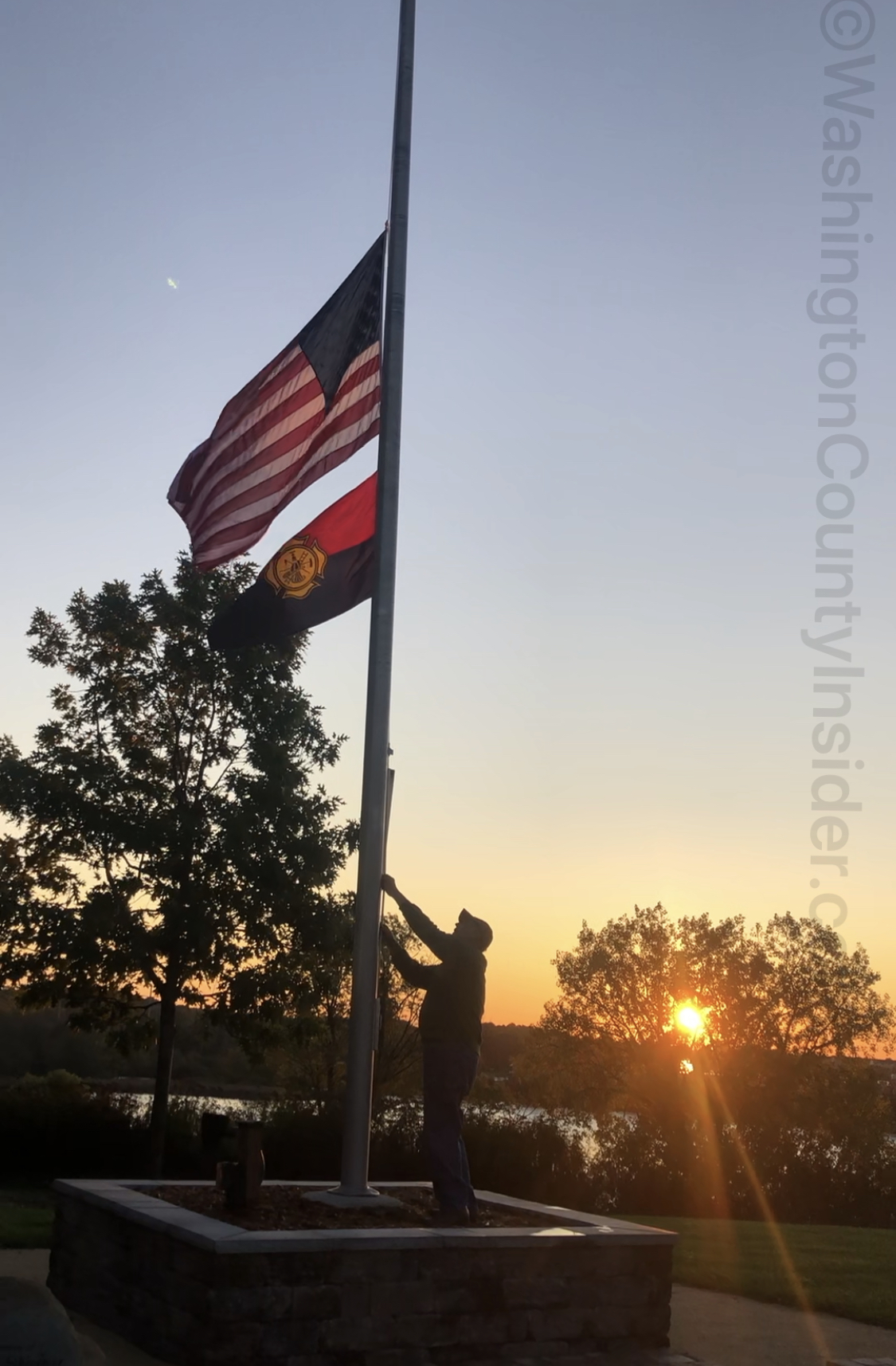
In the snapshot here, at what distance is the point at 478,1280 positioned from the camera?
6.91m

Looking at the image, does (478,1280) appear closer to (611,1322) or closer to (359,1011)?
(611,1322)

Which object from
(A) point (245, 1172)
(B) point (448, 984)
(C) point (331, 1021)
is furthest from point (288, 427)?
(C) point (331, 1021)

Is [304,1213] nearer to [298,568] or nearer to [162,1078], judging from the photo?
[298,568]

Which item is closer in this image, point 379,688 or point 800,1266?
point 379,688

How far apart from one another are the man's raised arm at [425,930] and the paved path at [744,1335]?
2.75 metres

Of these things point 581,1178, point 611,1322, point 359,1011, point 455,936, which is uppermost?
point 455,936

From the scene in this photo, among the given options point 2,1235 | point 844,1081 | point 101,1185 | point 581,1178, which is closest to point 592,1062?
point 844,1081

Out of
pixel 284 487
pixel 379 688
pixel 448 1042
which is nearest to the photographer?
pixel 448 1042

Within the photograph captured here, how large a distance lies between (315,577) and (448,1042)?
132 inches

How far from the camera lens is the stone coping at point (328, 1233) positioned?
6.30 m

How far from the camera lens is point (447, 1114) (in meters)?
7.71

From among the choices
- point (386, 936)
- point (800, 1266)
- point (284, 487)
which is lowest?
point (800, 1266)

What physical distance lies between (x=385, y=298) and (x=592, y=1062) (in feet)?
81.7

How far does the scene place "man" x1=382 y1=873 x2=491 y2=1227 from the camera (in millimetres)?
7723
